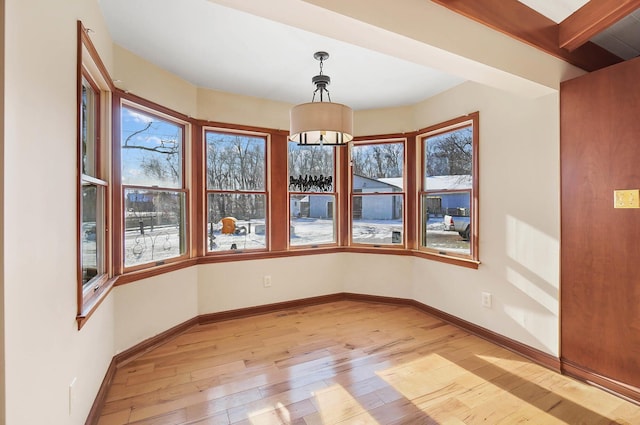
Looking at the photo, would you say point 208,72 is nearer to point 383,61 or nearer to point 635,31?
point 383,61

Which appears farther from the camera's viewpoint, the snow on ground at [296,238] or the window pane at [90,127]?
the snow on ground at [296,238]

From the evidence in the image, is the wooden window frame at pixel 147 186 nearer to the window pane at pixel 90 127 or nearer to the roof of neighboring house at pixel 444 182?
the window pane at pixel 90 127

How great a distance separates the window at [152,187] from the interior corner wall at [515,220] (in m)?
2.97

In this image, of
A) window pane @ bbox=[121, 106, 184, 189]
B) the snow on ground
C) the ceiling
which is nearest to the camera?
the ceiling

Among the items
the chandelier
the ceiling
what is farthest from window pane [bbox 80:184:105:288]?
the chandelier

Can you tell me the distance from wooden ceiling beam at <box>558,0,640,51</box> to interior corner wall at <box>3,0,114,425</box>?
3.05 m

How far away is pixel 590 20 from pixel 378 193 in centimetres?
247

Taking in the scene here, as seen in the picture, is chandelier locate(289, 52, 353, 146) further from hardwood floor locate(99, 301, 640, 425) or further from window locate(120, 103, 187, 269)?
hardwood floor locate(99, 301, 640, 425)

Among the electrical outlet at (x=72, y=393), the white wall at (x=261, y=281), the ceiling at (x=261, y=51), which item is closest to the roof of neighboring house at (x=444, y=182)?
the ceiling at (x=261, y=51)

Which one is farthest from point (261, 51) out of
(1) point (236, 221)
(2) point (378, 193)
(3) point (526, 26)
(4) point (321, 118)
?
(2) point (378, 193)

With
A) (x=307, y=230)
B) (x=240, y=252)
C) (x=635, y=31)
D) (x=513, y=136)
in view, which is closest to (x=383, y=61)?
(x=513, y=136)

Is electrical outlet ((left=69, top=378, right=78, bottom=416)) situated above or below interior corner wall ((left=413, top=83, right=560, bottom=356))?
below

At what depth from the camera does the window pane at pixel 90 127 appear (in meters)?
2.02

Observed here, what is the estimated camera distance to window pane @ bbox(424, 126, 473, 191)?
326 centimetres
